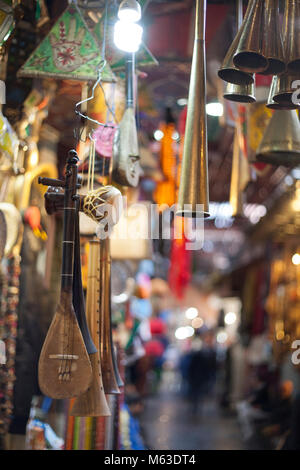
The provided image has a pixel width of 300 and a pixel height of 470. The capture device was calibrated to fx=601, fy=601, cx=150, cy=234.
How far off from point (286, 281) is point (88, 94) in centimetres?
500

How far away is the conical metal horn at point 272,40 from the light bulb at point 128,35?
57 centimetres

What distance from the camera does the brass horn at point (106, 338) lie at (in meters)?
2.56

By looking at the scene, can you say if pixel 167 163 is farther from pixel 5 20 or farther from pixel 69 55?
pixel 5 20

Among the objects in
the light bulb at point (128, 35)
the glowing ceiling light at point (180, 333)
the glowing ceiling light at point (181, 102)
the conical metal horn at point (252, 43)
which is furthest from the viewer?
the glowing ceiling light at point (180, 333)

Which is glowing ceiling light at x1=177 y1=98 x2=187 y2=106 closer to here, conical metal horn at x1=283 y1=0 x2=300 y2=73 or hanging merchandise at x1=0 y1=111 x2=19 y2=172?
hanging merchandise at x1=0 y1=111 x2=19 y2=172

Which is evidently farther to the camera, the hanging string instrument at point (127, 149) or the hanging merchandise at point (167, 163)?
the hanging merchandise at point (167, 163)

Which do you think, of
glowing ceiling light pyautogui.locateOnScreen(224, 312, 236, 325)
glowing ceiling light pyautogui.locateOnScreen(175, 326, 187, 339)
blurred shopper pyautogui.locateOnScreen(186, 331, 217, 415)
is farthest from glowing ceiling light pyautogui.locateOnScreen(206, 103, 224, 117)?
glowing ceiling light pyautogui.locateOnScreen(175, 326, 187, 339)

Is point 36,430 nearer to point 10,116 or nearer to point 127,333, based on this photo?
point 10,116

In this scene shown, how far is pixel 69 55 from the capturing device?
2.79 m

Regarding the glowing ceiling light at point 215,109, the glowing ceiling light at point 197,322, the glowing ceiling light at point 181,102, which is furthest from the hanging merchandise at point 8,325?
the glowing ceiling light at point 197,322

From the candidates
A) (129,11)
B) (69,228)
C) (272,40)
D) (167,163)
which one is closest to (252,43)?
(272,40)

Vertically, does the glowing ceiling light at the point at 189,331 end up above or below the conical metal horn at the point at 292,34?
below

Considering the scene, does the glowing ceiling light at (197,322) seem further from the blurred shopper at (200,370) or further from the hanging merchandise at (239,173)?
the hanging merchandise at (239,173)

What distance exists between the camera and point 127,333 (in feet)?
24.3
